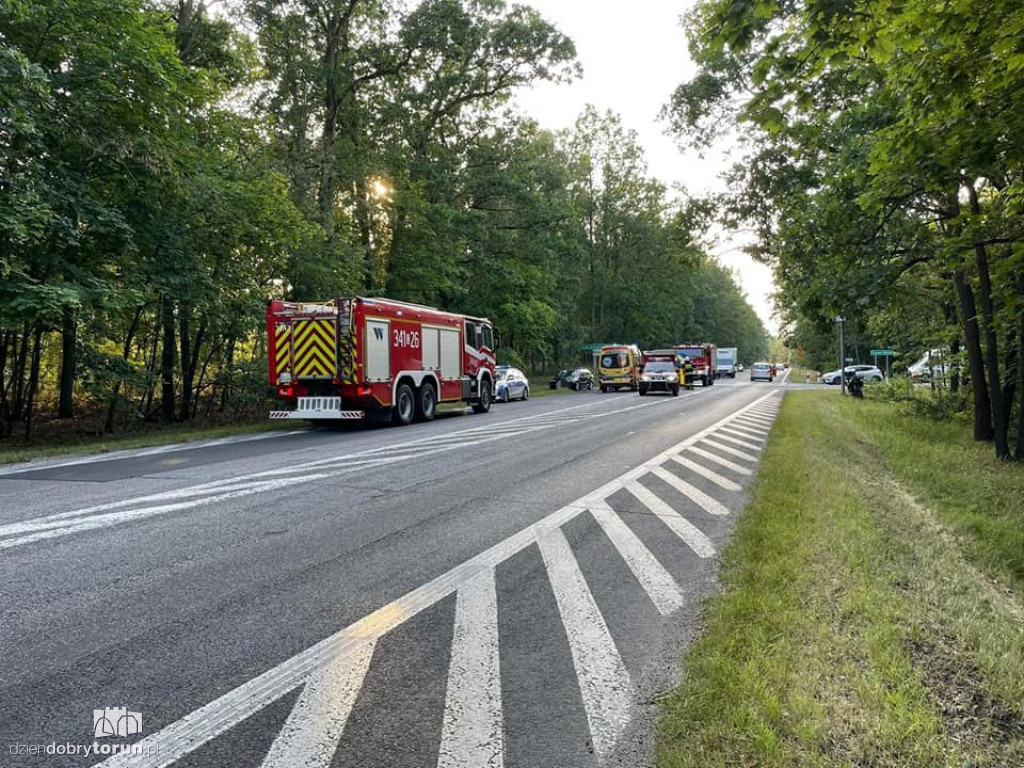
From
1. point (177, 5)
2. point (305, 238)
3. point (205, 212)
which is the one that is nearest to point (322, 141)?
point (177, 5)

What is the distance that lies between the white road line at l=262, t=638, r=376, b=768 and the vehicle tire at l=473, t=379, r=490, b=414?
16.8 meters

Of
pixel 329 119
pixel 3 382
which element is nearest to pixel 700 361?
pixel 329 119

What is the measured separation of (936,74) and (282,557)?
7342 mm

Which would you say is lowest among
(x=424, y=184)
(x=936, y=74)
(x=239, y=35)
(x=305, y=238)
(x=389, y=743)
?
(x=389, y=743)

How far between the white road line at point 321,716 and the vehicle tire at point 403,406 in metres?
12.4

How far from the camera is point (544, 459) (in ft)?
31.6

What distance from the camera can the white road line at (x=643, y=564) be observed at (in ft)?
13.1

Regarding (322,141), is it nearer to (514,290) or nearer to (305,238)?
(305,238)

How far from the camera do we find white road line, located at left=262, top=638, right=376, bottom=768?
2.29 metres

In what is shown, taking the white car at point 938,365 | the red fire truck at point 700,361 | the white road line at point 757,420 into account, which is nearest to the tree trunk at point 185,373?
the white road line at point 757,420

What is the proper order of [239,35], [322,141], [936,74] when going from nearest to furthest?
1. [936,74]
2. [239,35]
3. [322,141]

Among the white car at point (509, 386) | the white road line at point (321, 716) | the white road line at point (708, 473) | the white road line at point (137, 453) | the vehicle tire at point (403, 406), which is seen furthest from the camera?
the white car at point (509, 386)

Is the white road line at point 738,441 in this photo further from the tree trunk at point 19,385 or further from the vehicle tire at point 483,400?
the tree trunk at point 19,385

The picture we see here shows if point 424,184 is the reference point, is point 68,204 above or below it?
below
